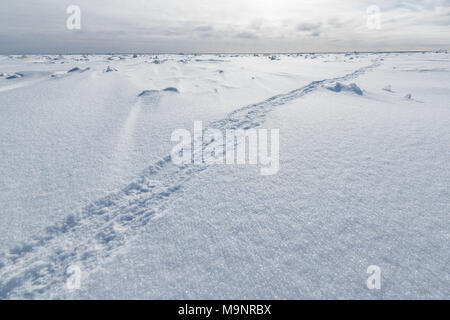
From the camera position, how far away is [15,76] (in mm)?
6828

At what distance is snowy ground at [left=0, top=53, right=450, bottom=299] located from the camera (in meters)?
1.41

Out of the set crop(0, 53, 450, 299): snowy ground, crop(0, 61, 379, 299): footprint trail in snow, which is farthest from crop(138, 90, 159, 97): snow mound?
crop(0, 61, 379, 299): footprint trail in snow

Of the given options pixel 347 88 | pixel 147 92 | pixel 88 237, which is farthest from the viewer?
pixel 347 88

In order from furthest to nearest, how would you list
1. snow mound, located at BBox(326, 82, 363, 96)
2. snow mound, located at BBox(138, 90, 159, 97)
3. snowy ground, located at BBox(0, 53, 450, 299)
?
snow mound, located at BBox(326, 82, 363, 96)
snow mound, located at BBox(138, 90, 159, 97)
snowy ground, located at BBox(0, 53, 450, 299)

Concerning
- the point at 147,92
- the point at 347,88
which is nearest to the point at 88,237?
the point at 147,92

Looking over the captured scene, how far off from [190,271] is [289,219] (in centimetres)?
83

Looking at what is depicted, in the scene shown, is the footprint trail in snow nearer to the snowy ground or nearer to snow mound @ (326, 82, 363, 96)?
the snowy ground

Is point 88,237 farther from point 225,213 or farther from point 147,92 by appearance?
point 147,92

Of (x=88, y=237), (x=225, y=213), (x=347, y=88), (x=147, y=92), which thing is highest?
(x=347, y=88)

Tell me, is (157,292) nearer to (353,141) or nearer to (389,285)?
(389,285)

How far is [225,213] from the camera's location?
1854 mm

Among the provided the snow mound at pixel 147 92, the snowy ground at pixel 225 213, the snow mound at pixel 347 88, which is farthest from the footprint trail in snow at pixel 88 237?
the snow mound at pixel 347 88

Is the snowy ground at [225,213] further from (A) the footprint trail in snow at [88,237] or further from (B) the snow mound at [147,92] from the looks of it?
(B) the snow mound at [147,92]
